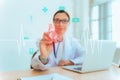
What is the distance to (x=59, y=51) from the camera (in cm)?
109

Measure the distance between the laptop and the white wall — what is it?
1.80 ft

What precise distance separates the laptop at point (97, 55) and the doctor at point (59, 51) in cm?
20

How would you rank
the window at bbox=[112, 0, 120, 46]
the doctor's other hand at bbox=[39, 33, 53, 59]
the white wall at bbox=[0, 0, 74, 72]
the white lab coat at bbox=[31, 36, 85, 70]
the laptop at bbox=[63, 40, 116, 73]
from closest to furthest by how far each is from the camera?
A: the laptop at bbox=[63, 40, 116, 73] → the doctor's other hand at bbox=[39, 33, 53, 59] → the white lab coat at bbox=[31, 36, 85, 70] → the white wall at bbox=[0, 0, 74, 72] → the window at bbox=[112, 0, 120, 46]

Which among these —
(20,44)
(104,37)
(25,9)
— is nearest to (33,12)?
(25,9)

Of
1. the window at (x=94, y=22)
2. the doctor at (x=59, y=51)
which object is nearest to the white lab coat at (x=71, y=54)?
the doctor at (x=59, y=51)

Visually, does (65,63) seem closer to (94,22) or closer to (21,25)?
(21,25)

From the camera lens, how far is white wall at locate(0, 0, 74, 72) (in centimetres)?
132

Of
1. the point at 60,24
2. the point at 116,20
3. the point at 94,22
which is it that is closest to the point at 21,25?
the point at 60,24

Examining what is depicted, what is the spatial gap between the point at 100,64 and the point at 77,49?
0.37 m

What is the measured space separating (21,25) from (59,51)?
1.49 feet

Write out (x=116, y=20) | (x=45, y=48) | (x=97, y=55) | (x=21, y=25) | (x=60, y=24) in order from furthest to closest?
(x=116, y=20)
(x=21, y=25)
(x=60, y=24)
(x=45, y=48)
(x=97, y=55)

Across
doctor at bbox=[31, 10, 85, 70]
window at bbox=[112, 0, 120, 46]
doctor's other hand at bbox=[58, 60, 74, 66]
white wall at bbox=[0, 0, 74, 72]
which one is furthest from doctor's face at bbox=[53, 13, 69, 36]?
window at bbox=[112, 0, 120, 46]

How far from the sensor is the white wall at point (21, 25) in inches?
51.9

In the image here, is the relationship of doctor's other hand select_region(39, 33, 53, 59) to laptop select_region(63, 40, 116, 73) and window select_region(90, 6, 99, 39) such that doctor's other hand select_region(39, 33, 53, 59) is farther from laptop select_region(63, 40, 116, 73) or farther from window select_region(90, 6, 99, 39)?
window select_region(90, 6, 99, 39)
